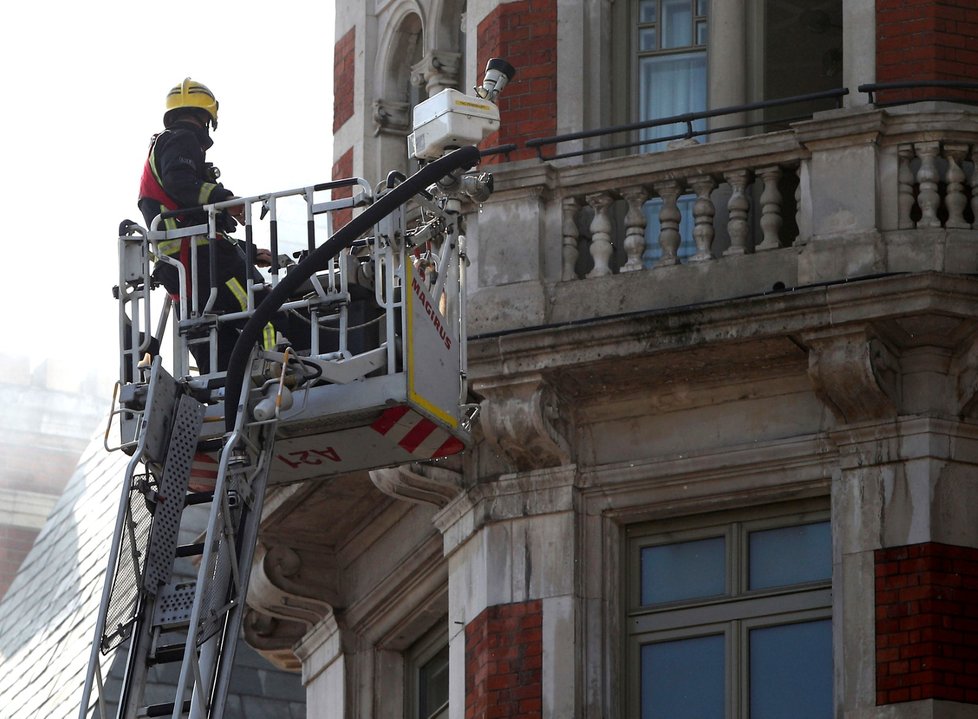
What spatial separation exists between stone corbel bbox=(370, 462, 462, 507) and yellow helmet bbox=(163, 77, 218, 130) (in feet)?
8.00

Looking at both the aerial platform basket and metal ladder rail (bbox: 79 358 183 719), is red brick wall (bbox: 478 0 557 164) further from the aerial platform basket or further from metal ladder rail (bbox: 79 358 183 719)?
metal ladder rail (bbox: 79 358 183 719)

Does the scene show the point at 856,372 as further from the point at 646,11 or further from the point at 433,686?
the point at 433,686

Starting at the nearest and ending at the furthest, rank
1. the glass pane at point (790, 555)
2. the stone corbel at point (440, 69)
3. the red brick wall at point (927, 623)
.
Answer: the red brick wall at point (927, 623) < the glass pane at point (790, 555) < the stone corbel at point (440, 69)

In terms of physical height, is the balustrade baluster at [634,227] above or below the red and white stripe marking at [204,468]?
above

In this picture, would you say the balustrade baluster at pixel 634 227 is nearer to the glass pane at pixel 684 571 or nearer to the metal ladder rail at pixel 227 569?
the glass pane at pixel 684 571

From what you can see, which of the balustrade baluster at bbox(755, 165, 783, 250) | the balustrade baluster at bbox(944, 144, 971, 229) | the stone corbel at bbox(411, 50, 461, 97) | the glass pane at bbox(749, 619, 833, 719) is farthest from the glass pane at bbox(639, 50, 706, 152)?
the glass pane at bbox(749, 619, 833, 719)

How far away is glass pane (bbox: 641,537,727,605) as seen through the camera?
55.3ft

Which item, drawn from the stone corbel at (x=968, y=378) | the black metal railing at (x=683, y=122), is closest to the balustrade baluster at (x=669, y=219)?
the black metal railing at (x=683, y=122)

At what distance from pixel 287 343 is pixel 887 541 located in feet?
11.7

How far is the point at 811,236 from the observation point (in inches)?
649

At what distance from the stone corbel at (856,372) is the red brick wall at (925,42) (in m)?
1.65

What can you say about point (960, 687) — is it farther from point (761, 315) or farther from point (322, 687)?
point (322, 687)

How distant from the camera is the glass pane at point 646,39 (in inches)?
727

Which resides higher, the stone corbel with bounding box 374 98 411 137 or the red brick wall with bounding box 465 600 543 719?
the stone corbel with bounding box 374 98 411 137
